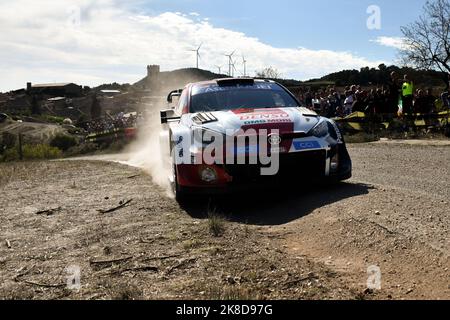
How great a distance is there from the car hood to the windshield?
38 centimetres

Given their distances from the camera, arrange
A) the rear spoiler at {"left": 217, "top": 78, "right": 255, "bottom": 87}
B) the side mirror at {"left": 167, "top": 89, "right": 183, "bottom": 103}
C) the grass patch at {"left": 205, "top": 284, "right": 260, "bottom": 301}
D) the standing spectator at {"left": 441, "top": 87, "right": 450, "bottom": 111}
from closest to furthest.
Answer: the grass patch at {"left": 205, "top": 284, "right": 260, "bottom": 301}
the rear spoiler at {"left": 217, "top": 78, "right": 255, "bottom": 87}
the side mirror at {"left": 167, "top": 89, "right": 183, "bottom": 103}
the standing spectator at {"left": 441, "top": 87, "right": 450, "bottom": 111}

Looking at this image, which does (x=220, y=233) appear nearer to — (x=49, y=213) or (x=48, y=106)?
(x=49, y=213)

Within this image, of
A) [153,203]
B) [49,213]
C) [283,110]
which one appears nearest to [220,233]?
[153,203]

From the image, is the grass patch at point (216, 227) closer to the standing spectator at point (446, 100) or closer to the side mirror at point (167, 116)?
the side mirror at point (167, 116)

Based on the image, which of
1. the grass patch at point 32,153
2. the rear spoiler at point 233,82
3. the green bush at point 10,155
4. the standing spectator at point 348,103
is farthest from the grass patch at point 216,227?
the green bush at point 10,155

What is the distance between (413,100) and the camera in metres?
16.6

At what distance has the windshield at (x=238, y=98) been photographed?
7.00 m

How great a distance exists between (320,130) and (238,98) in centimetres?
149

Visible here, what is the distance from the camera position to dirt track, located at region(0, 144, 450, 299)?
341cm

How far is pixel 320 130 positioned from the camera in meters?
6.23

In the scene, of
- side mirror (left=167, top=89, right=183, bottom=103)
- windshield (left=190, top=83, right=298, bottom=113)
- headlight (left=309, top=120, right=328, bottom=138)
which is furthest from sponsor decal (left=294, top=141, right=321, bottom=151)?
side mirror (left=167, top=89, right=183, bottom=103)

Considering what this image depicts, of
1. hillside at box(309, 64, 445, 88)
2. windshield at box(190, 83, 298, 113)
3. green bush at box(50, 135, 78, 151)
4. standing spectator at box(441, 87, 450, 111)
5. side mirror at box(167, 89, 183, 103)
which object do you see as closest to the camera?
windshield at box(190, 83, 298, 113)

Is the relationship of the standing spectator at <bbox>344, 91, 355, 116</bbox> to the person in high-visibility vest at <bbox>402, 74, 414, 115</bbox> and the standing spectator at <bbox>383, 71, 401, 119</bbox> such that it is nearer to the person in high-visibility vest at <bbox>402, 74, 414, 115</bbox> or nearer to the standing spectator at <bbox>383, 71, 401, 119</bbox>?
the standing spectator at <bbox>383, 71, 401, 119</bbox>
